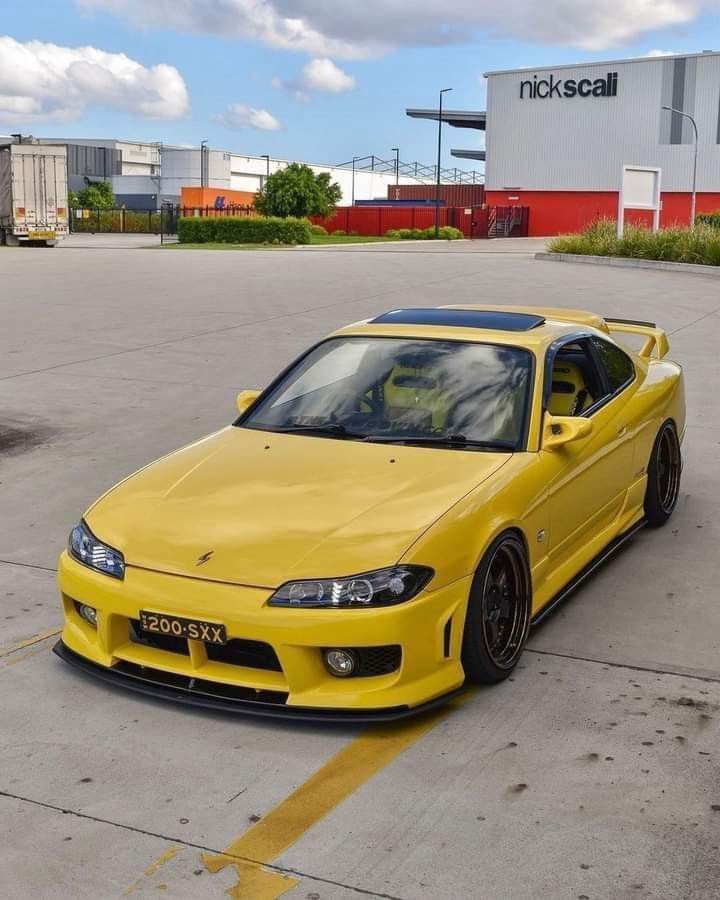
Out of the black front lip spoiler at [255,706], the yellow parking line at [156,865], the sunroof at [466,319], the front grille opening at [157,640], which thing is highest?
the sunroof at [466,319]

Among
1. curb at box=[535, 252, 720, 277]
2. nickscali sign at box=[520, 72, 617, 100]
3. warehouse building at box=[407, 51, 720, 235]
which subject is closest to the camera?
curb at box=[535, 252, 720, 277]

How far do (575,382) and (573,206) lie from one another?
66.6 m

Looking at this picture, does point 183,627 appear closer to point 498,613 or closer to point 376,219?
point 498,613

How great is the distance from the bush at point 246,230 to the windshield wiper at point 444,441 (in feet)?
148

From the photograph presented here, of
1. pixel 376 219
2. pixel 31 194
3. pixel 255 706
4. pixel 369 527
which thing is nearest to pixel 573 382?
pixel 369 527

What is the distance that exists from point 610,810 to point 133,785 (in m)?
1.55

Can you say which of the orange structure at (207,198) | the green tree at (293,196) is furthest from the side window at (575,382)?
the orange structure at (207,198)

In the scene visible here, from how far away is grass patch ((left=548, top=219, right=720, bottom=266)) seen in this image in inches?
1106

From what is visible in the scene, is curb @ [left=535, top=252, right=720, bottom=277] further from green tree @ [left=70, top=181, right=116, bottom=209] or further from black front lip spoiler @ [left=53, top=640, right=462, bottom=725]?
green tree @ [left=70, top=181, right=116, bottom=209]

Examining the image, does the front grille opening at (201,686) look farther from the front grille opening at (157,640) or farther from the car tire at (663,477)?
the car tire at (663,477)

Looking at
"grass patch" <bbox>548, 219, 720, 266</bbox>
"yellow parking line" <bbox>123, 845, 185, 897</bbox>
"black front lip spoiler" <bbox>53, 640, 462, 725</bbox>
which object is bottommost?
"yellow parking line" <bbox>123, 845, 185, 897</bbox>

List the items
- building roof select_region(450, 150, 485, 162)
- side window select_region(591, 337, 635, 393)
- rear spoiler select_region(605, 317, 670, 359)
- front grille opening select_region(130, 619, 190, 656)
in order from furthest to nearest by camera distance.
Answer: building roof select_region(450, 150, 485, 162), rear spoiler select_region(605, 317, 670, 359), side window select_region(591, 337, 635, 393), front grille opening select_region(130, 619, 190, 656)

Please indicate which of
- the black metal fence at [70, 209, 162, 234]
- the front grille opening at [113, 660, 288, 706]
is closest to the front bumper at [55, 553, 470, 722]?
the front grille opening at [113, 660, 288, 706]

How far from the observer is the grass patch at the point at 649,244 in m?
28.1
